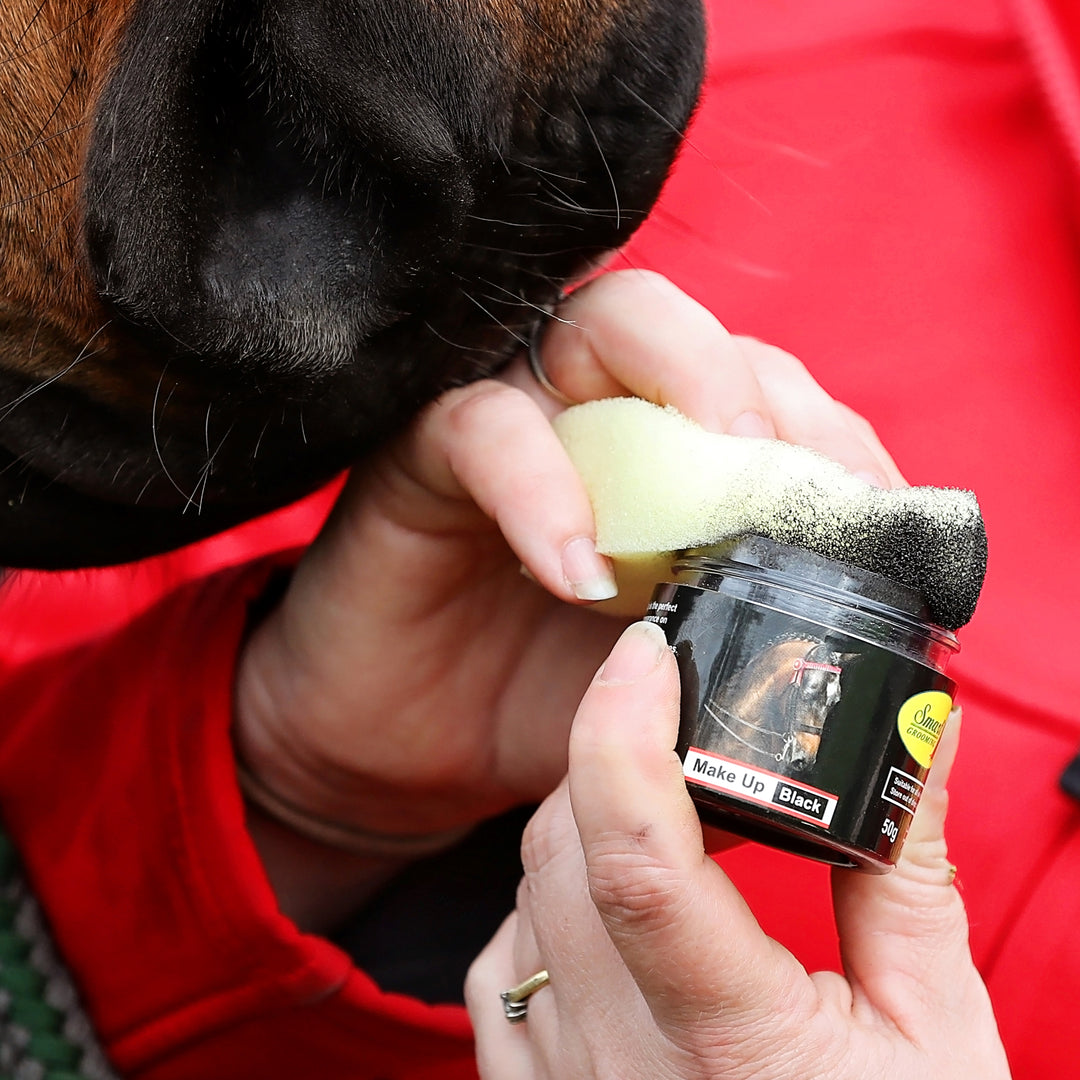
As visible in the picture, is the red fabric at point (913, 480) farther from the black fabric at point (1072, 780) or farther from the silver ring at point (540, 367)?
the silver ring at point (540, 367)

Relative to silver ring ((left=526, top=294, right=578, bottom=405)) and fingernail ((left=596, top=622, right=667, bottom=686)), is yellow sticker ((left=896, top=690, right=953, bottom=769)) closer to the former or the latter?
fingernail ((left=596, top=622, right=667, bottom=686))

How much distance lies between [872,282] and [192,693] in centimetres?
63

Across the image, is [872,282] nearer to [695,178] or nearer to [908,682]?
[695,178]

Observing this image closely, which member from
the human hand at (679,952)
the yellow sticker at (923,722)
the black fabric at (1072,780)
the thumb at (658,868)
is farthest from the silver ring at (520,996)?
the black fabric at (1072,780)

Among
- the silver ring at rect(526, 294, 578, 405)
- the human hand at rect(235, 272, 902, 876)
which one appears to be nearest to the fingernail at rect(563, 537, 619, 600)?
the human hand at rect(235, 272, 902, 876)

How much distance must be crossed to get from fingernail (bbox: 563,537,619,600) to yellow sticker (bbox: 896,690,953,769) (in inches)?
6.0

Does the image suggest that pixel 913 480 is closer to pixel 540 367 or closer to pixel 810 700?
pixel 540 367

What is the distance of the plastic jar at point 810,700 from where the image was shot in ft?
1.41

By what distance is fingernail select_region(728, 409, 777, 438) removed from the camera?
22.2 inches

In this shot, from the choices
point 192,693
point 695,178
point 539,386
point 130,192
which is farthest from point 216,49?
point 695,178

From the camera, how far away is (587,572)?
54 centimetres

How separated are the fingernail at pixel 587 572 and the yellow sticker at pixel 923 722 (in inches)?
6.0

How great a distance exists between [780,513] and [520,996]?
28cm

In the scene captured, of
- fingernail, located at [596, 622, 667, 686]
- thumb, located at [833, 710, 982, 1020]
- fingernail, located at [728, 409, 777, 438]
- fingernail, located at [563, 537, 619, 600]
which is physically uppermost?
fingernail, located at [728, 409, 777, 438]
